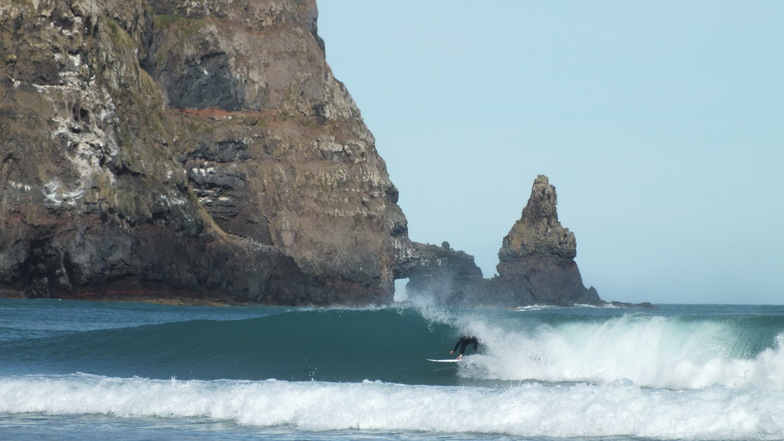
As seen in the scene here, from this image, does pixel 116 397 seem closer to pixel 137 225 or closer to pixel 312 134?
pixel 137 225

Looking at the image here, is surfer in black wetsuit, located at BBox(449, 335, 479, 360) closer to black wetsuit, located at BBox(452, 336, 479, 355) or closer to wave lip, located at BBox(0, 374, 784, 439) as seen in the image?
black wetsuit, located at BBox(452, 336, 479, 355)

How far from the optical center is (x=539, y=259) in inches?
4887

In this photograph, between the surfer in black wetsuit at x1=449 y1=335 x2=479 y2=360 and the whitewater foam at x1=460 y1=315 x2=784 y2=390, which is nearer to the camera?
the whitewater foam at x1=460 y1=315 x2=784 y2=390

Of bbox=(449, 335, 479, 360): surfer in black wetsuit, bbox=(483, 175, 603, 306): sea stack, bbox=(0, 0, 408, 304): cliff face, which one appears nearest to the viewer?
bbox=(449, 335, 479, 360): surfer in black wetsuit

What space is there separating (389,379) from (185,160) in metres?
62.7

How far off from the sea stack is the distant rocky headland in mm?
177

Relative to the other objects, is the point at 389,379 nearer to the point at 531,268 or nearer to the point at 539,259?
the point at 531,268

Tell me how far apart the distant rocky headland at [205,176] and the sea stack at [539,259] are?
0.58ft

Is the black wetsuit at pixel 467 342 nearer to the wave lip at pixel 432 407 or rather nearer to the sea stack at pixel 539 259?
the wave lip at pixel 432 407

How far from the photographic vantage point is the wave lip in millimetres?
16922

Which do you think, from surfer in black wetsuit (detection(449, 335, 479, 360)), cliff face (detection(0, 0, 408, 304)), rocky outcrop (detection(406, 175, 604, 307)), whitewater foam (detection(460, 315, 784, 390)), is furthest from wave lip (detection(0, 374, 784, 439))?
rocky outcrop (detection(406, 175, 604, 307))

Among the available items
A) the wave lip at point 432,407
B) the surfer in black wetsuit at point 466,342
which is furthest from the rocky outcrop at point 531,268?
the wave lip at point 432,407

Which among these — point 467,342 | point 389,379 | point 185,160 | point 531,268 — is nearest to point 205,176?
point 185,160

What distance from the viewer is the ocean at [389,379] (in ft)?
56.4
